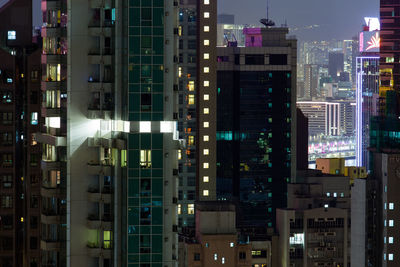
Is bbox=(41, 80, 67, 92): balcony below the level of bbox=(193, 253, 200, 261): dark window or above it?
above

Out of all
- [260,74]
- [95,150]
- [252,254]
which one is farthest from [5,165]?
[260,74]

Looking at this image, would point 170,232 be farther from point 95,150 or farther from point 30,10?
point 30,10

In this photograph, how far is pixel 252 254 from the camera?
67500 millimetres

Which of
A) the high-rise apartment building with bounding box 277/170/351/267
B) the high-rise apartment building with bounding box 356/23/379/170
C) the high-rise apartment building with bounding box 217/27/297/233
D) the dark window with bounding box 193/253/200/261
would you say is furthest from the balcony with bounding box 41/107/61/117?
the high-rise apartment building with bounding box 356/23/379/170

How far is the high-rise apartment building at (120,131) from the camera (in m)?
26.5

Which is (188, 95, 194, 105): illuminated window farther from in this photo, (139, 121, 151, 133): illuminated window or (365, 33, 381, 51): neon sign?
(365, 33, 381, 51): neon sign

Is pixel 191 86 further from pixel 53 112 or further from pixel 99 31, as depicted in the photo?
pixel 99 31

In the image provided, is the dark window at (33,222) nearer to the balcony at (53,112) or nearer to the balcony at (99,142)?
the balcony at (53,112)

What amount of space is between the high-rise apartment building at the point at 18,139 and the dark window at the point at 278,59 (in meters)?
53.3

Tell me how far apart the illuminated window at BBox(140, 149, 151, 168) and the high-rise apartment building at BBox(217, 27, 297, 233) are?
75.4 m

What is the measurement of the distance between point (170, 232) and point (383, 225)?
39.1 m

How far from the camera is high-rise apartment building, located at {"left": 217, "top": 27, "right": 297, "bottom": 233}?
102562 millimetres

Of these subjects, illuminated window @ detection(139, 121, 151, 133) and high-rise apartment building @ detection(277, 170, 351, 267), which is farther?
high-rise apartment building @ detection(277, 170, 351, 267)

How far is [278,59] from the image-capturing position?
104m
